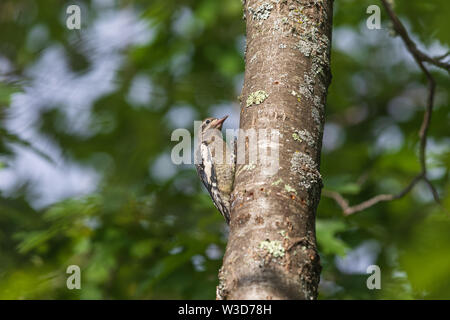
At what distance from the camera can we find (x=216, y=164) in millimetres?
4246

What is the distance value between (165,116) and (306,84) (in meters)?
5.81

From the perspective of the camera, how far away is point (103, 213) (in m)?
4.55

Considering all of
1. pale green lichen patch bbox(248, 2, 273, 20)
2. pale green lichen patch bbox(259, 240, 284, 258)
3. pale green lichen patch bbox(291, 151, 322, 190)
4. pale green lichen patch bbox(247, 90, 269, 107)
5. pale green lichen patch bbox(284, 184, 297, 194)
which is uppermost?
pale green lichen patch bbox(248, 2, 273, 20)

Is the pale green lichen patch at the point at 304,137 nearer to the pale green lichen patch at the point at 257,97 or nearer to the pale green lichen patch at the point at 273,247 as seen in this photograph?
the pale green lichen patch at the point at 257,97

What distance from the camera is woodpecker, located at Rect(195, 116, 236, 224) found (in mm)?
3902

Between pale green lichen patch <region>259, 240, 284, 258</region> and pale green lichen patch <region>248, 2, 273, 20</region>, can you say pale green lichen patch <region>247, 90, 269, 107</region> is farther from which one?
pale green lichen patch <region>259, 240, 284, 258</region>

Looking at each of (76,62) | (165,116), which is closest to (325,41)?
(76,62)

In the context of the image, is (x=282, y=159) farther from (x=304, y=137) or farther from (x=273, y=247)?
(x=273, y=247)

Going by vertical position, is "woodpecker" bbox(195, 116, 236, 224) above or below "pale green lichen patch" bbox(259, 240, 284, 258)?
above

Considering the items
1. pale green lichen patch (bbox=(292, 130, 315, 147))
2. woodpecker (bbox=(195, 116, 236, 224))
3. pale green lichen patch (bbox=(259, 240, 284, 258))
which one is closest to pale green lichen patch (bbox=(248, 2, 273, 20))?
pale green lichen patch (bbox=(292, 130, 315, 147))

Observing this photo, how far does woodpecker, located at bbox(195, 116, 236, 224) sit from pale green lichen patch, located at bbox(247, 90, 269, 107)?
5.03 feet

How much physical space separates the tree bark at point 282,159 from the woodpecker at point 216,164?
155 cm

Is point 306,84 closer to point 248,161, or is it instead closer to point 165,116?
point 248,161

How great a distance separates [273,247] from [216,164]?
253 cm
